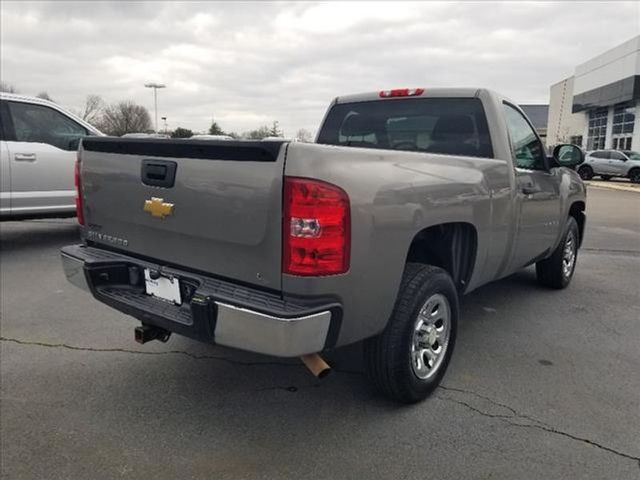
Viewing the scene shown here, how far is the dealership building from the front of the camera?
37.2 metres

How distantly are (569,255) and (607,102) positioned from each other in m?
41.6

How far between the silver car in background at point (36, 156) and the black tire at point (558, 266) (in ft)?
19.9

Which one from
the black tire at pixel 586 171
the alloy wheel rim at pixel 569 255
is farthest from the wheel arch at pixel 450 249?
the black tire at pixel 586 171

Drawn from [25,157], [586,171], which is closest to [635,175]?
[586,171]

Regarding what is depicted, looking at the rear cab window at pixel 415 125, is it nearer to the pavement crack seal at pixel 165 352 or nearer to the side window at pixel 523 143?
the side window at pixel 523 143

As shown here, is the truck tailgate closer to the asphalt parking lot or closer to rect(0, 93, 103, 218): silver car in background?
the asphalt parking lot

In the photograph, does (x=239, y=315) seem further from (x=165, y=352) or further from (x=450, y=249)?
(x=165, y=352)

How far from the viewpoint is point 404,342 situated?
2918mm

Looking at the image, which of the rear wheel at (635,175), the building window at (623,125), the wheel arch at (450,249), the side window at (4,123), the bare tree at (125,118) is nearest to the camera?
the wheel arch at (450,249)

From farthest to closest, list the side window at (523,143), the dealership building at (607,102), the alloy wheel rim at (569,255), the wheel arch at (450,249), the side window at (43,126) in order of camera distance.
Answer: the dealership building at (607,102)
the side window at (43,126)
the alloy wheel rim at (569,255)
the side window at (523,143)
the wheel arch at (450,249)

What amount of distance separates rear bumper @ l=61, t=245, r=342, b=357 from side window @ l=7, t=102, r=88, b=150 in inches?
202

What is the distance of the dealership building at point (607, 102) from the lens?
37219 mm

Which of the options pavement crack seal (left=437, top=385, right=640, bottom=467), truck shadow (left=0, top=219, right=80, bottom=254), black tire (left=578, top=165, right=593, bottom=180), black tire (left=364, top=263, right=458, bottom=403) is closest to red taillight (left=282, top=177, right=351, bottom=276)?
black tire (left=364, top=263, right=458, bottom=403)

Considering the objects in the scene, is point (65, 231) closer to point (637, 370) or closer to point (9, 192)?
point (9, 192)
